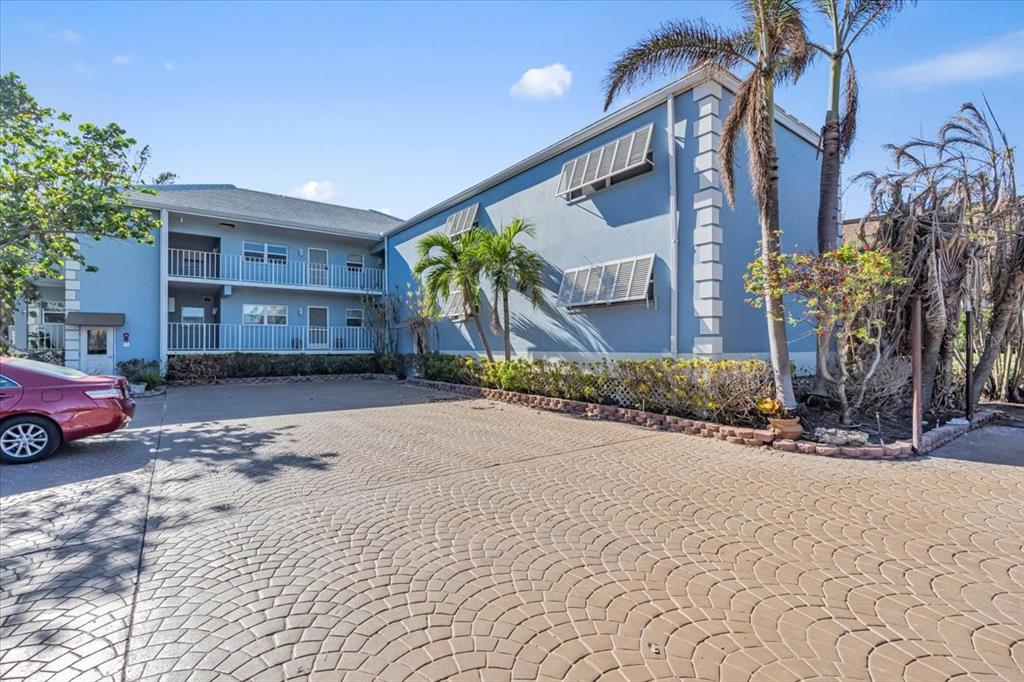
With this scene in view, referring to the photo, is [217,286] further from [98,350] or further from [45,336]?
[45,336]

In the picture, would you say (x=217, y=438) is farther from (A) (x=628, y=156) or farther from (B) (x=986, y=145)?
(B) (x=986, y=145)

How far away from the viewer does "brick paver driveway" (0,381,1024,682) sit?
101 inches

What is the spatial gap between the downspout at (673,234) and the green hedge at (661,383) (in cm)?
104

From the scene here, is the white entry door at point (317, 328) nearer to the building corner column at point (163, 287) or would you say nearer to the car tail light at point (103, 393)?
the building corner column at point (163, 287)

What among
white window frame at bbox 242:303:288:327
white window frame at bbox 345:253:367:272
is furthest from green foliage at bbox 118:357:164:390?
white window frame at bbox 345:253:367:272

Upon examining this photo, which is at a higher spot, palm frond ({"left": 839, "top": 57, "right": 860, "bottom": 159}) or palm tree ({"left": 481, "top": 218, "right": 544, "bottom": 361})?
palm frond ({"left": 839, "top": 57, "right": 860, "bottom": 159})

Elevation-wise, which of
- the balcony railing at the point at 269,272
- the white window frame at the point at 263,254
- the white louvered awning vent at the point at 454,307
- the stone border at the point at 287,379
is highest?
the white window frame at the point at 263,254

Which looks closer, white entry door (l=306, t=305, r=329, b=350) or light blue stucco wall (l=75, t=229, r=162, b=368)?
light blue stucco wall (l=75, t=229, r=162, b=368)

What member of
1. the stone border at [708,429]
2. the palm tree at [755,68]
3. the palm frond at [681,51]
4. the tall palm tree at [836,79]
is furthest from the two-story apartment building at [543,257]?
the tall palm tree at [836,79]

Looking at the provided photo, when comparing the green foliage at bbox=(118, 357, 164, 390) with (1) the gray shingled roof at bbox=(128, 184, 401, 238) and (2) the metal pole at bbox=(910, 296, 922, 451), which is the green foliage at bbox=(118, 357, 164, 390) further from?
(2) the metal pole at bbox=(910, 296, 922, 451)

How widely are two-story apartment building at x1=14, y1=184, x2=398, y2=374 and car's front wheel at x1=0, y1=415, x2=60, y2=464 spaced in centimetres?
1165

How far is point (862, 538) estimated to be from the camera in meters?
4.08

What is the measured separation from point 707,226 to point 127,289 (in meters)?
19.2

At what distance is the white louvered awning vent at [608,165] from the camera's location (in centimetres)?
1095
